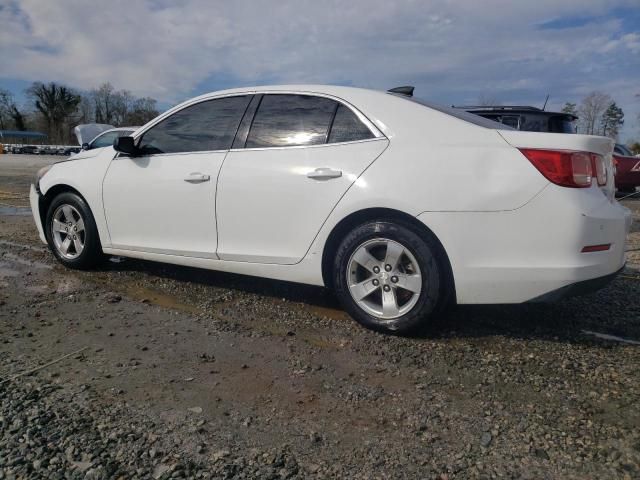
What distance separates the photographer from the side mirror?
13.7 ft

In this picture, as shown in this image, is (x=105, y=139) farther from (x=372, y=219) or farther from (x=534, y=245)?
(x=534, y=245)

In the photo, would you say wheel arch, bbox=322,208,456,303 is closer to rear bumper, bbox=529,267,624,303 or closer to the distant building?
rear bumper, bbox=529,267,624,303

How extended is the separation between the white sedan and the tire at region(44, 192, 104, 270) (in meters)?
0.22

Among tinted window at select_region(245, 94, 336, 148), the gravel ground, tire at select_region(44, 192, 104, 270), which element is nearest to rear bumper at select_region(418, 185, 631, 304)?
the gravel ground

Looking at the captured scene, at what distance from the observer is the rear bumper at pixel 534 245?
2742 mm

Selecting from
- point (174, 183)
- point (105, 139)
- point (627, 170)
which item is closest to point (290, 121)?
point (174, 183)

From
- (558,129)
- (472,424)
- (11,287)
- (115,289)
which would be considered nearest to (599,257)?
(472,424)

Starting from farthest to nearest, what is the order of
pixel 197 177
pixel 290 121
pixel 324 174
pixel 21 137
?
pixel 21 137 < pixel 197 177 < pixel 290 121 < pixel 324 174

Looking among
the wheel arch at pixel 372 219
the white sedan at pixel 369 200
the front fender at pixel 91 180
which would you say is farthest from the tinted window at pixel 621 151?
the front fender at pixel 91 180

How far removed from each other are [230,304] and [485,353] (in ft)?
6.21

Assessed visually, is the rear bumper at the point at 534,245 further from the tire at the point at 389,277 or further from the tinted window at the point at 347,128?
the tinted window at the point at 347,128

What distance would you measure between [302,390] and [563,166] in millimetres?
1875

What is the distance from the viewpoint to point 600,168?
9.62 feet

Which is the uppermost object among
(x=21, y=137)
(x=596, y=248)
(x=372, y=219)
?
(x=21, y=137)
